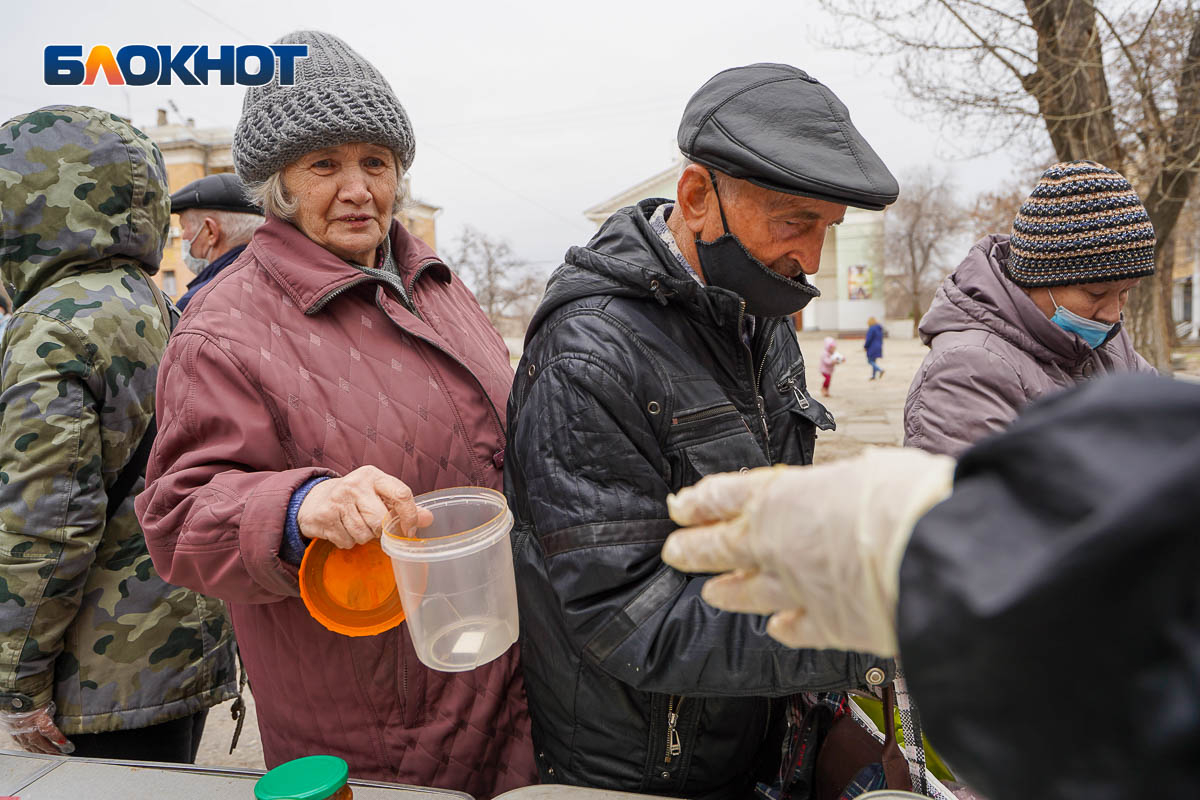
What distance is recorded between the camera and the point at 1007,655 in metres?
0.46

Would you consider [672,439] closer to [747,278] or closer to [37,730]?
[747,278]

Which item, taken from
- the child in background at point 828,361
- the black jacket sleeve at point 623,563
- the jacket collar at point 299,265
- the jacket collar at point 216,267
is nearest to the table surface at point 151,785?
the black jacket sleeve at point 623,563

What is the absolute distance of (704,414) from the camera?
1443 millimetres

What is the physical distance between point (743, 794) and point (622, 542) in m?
0.71

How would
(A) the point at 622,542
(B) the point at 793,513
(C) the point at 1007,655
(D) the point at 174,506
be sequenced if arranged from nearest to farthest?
1. (C) the point at 1007,655
2. (B) the point at 793,513
3. (A) the point at 622,542
4. (D) the point at 174,506

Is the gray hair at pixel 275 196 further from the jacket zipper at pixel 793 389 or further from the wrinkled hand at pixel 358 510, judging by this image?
the jacket zipper at pixel 793 389

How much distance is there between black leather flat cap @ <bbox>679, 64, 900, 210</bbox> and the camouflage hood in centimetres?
168

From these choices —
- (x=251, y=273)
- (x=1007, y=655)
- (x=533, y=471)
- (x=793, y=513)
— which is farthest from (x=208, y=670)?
(x=1007, y=655)

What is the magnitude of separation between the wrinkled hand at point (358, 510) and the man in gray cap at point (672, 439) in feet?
0.78

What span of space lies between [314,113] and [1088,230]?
2.05m

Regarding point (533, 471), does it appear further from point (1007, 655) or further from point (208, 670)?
point (208, 670)

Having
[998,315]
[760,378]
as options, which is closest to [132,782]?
[760,378]

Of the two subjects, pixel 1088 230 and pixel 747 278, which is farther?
pixel 1088 230

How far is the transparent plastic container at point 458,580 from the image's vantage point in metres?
1.24
